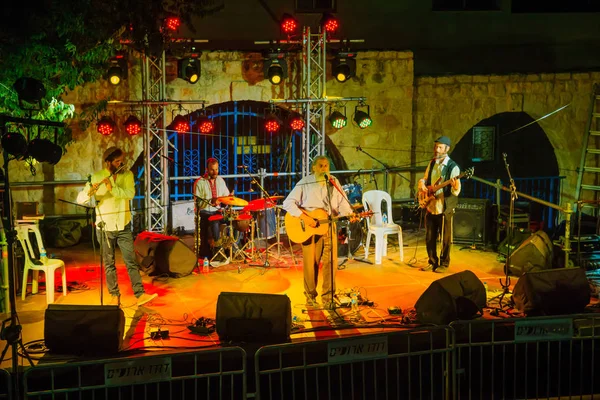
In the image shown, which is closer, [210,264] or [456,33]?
[210,264]

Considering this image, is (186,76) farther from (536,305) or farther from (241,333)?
(536,305)

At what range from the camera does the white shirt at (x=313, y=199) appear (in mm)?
9477

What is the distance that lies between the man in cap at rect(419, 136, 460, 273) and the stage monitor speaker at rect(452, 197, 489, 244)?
1.90 meters

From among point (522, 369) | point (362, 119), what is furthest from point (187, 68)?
point (522, 369)

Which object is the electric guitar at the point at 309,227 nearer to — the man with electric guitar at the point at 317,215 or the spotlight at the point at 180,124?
the man with electric guitar at the point at 317,215

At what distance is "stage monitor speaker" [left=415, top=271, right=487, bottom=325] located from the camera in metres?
8.51

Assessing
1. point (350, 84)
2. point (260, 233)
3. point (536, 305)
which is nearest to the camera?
point (536, 305)

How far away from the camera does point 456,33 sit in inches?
663

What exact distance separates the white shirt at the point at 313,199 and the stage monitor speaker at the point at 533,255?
3.12 metres

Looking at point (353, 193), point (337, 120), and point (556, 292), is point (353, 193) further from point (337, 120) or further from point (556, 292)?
point (556, 292)

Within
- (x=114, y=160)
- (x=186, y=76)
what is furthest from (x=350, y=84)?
(x=114, y=160)

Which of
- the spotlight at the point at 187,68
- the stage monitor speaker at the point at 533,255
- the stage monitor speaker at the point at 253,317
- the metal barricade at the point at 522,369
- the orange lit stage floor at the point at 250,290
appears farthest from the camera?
the spotlight at the point at 187,68

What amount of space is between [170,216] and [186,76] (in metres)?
2.58

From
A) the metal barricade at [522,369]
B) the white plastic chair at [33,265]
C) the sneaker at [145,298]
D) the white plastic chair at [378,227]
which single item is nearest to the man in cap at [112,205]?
the sneaker at [145,298]
